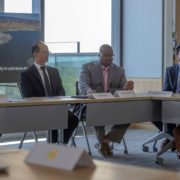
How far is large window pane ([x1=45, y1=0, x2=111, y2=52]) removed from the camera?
7.23m

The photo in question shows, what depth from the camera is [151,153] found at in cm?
548

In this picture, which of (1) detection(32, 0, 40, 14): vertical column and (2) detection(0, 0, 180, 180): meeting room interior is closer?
(2) detection(0, 0, 180, 180): meeting room interior

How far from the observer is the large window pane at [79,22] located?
723cm

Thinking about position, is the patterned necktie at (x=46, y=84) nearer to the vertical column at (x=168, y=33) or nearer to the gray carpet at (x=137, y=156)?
the gray carpet at (x=137, y=156)

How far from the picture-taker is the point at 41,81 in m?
5.03

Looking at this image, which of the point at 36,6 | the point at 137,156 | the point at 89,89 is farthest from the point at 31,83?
the point at 36,6

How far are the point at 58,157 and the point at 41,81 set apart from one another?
13.0 feet

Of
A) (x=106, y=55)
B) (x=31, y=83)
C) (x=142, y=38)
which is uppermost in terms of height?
(x=142, y=38)

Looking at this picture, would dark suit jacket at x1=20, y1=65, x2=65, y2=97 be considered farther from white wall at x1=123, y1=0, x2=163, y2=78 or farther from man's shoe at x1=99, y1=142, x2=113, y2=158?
white wall at x1=123, y1=0, x2=163, y2=78

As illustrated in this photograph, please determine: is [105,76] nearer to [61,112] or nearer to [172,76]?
[172,76]

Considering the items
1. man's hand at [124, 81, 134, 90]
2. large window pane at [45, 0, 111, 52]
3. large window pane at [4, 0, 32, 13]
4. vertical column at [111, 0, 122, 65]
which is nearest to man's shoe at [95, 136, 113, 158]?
man's hand at [124, 81, 134, 90]

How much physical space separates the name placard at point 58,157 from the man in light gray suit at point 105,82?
4.01 metres

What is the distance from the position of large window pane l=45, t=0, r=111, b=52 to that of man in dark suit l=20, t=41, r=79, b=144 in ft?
6.72

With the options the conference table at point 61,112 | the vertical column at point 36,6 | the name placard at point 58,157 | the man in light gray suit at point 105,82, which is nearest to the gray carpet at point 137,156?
the man in light gray suit at point 105,82
